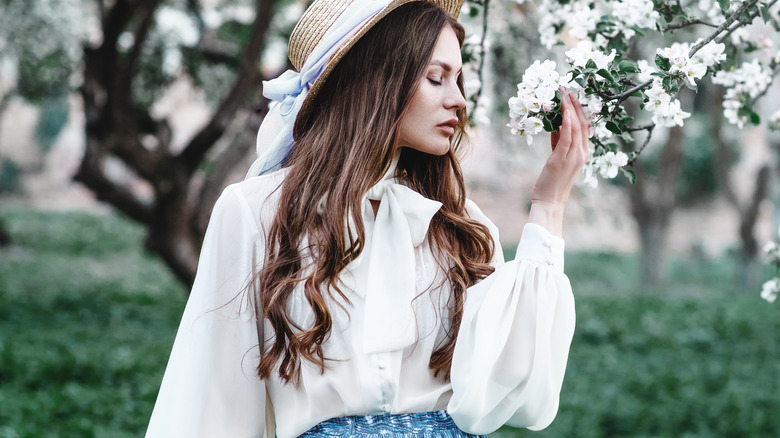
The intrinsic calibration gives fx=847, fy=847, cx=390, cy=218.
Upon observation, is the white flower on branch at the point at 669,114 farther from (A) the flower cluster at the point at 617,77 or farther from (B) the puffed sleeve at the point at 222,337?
(B) the puffed sleeve at the point at 222,337

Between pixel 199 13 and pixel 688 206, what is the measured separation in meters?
16.8

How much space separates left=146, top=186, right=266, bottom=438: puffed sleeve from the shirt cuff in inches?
21.2

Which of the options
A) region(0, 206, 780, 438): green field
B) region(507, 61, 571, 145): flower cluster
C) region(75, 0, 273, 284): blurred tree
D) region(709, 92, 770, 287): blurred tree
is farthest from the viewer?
region(709, 92, 770, 287): blurred tree

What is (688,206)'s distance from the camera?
21766mm

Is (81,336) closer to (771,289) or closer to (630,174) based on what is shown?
(771,289)

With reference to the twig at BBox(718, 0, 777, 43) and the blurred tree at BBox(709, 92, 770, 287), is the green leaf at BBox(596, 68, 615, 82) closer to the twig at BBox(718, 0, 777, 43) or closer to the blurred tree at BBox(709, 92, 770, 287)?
the twig at BBox(718, 0, 777, 43)

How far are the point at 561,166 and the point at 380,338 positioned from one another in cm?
48

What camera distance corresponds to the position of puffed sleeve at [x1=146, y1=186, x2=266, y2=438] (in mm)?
1682

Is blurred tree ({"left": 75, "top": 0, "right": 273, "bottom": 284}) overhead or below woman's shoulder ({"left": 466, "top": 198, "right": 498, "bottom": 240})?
overhead

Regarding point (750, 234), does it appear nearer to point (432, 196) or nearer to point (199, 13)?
point (199, 13)

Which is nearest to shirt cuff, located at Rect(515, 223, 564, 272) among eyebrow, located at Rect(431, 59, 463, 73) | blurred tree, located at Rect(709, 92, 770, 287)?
eyebrow, located at Rect(431, 59, 463, 73)

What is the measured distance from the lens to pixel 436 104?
1718 mm

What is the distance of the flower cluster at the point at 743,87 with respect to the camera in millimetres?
2320

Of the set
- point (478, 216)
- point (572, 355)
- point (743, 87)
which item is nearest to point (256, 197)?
point (478, 216)
